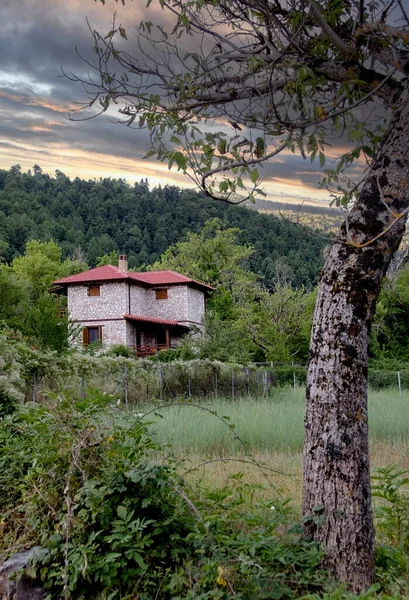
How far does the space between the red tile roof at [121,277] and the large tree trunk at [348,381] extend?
38.7 meters

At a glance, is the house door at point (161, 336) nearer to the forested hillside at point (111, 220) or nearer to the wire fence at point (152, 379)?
the forested hillside at point (111, 220)

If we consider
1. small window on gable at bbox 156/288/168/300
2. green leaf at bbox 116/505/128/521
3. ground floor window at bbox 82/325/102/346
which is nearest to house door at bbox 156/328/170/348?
small window on gable at bbox 156/288/168/300

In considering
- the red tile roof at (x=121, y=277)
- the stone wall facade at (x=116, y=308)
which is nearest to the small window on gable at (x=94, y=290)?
the stone wall facade at (x=116, y=308)

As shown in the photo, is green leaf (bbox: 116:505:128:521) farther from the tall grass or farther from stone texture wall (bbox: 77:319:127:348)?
stone texture wall (bbox: 77:319:127:348)

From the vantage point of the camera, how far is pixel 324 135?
5.83 metres

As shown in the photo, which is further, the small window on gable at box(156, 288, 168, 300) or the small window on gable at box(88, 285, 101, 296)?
the small window on gable at box(156, 288, 168, 300)

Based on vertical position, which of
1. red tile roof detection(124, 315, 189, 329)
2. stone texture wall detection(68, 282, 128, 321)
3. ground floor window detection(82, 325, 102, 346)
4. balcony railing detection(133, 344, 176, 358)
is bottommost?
balcony railing detection(133, 344, 176, 358)

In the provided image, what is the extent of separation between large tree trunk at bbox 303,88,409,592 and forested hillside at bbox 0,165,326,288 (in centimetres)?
5607

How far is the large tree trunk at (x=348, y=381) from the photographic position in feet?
14.0

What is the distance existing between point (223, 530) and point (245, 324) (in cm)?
4219

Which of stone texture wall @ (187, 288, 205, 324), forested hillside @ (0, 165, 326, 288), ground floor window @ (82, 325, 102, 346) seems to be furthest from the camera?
forested hillside @ (0, 165, 326, 288)

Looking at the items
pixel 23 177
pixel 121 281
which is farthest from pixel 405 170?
pixel 23 177

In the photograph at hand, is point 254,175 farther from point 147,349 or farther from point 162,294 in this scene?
point 162,294

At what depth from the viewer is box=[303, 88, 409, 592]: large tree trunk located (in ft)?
14.0
